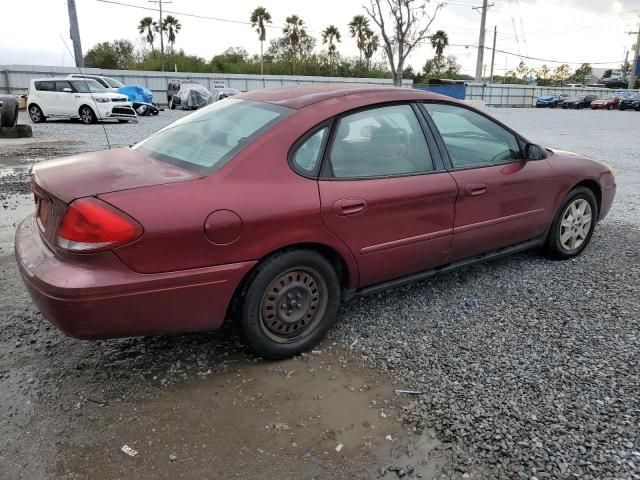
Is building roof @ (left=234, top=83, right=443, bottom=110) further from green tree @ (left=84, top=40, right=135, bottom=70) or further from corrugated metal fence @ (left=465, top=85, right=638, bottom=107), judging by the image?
green tree @ (left=84, top=40, right=135, bottom=70)

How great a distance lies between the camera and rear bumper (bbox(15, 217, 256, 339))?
2.43 m

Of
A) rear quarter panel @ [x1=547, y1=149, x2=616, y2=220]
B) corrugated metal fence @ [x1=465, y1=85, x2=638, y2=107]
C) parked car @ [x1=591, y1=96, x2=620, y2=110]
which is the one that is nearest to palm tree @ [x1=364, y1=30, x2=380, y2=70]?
corrugated metal fence @ [x1=465, y1=85, x2=638, y2=107]

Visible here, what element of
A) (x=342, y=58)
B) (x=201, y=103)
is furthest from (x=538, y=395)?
(x=342, y=58)

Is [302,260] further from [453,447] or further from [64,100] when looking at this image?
[64,100]

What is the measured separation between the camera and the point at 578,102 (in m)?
46.6

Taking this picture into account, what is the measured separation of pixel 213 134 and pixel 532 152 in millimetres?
2563

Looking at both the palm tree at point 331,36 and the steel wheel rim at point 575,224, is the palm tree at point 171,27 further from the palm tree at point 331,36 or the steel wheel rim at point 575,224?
the steel wheel rim at point 575,224

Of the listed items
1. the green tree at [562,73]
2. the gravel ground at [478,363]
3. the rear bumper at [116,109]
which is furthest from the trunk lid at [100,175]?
the green tree at [562,73]

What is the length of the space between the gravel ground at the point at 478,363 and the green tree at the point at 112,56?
56.5 meters

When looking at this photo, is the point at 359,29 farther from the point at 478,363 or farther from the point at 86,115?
the point at 478,363

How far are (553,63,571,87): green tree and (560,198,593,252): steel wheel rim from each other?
95725 mm

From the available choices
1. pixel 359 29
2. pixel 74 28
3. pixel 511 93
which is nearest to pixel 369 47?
pixel 359 29

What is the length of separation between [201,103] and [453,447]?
1135 inches

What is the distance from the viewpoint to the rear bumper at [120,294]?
7.98 ft
